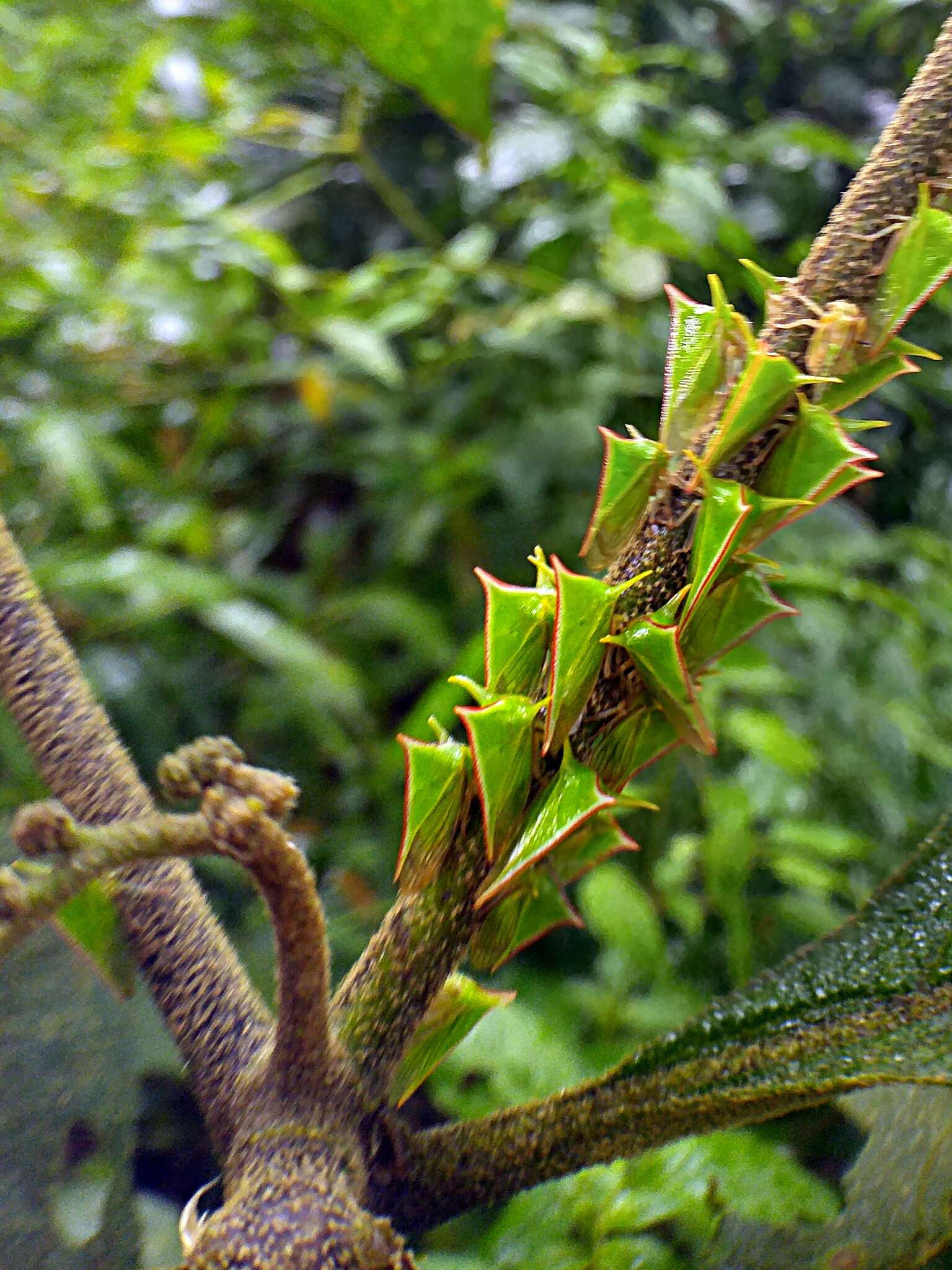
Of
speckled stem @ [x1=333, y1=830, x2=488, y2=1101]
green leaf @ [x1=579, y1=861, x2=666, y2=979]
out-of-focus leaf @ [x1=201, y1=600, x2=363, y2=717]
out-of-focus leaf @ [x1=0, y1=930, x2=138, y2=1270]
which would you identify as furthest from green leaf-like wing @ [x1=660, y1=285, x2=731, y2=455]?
out-of-focus leaf @ [x1=201, y1=600, x2=363, y2=717]

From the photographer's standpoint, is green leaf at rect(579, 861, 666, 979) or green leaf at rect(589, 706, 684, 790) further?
green leaf at rect(579, 861, 666, 979)

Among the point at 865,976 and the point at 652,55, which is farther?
the point at 652,55

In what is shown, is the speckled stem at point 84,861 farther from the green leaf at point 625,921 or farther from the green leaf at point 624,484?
the green leaf at point 625,921

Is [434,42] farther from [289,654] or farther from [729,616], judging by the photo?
[729,616]

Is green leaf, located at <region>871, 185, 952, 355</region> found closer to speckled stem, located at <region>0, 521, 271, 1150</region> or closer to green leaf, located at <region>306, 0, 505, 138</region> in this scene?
speckled stem, located at <region>0, 521, 271, 1150</region>

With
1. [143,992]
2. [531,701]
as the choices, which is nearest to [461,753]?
[531,701]

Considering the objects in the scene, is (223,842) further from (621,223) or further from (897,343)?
(621,223)
